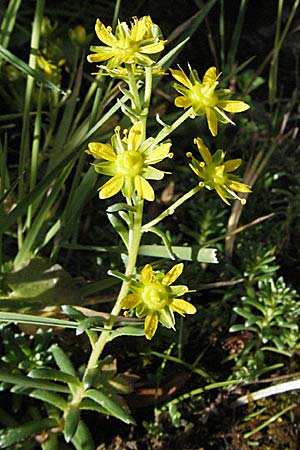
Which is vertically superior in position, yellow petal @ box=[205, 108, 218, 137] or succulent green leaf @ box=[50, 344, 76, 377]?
yellow petal @ box=[205, 108, 218, 137]

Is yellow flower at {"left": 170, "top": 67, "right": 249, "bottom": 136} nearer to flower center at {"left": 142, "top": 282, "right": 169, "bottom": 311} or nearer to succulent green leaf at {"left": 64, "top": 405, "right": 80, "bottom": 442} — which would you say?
flower center at {"left": 142, "top": 282, "right": 169, "bottom": 311}

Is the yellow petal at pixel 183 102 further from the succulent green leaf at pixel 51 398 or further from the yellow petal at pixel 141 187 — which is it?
the succulent green leaf at pixel 51 398

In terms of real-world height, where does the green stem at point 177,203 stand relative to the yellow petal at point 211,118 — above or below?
below

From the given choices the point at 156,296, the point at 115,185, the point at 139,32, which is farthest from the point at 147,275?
the point at 139,32

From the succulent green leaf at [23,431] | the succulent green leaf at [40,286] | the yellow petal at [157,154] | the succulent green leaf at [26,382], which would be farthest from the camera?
the succulent green leaf at [40,286]

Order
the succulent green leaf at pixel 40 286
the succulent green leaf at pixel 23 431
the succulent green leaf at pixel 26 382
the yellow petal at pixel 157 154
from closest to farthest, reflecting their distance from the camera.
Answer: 1. the yellow petal at pixel 157 154
2. the succulent green leaf at pixel 26 382
3. the succulent green leaf at pixel 23 431
4. the succulent green leaf at pixel 40 286

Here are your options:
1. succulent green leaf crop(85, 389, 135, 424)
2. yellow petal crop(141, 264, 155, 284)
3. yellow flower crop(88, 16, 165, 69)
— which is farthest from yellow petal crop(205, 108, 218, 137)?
succulent green leaf crop(85, 389, 135, 424)

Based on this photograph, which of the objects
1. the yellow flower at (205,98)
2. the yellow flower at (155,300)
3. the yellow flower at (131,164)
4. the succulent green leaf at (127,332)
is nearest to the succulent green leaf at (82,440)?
the succulent green leaf at (127,332)
